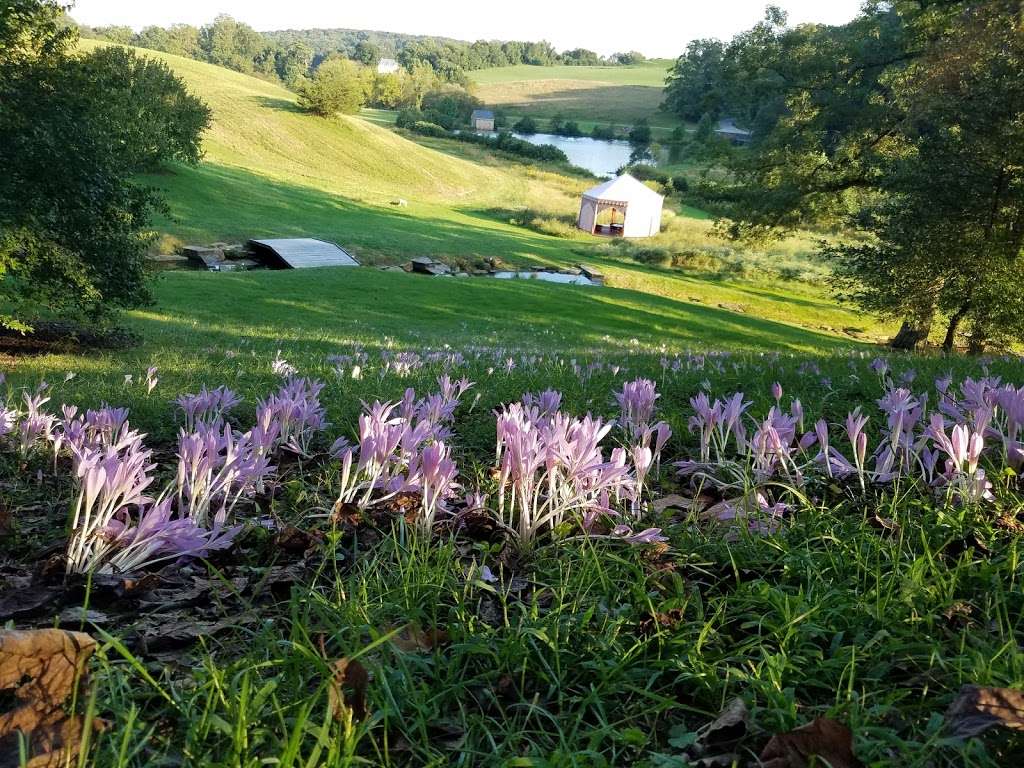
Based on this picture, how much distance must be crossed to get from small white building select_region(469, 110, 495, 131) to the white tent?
225 ft

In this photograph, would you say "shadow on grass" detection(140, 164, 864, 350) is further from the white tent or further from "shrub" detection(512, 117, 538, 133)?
"shrub" detection(512, 117, 538, 133)

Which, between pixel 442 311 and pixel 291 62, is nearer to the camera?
pixel 442 311

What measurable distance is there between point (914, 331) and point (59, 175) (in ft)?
79.9

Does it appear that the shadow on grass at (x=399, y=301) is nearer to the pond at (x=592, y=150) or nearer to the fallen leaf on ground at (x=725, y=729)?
the fallen leaf on ground at (x=725, y=729)

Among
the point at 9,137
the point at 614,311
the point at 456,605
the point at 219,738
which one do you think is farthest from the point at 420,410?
the point at 614,311

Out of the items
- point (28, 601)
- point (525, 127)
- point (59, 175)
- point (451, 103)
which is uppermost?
point (451, 103)

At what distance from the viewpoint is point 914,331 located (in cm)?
2506

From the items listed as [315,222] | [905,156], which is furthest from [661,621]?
[315,222]

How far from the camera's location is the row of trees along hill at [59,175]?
41.3 feet

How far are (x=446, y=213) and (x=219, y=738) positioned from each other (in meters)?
61.2

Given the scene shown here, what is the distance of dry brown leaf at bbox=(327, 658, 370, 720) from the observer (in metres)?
1.29

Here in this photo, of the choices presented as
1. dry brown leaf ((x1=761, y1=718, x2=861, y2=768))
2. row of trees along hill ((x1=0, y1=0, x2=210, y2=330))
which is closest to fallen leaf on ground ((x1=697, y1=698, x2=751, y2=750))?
dry brown leaf ((x1=761, y1=718, x2=861, y2=768))

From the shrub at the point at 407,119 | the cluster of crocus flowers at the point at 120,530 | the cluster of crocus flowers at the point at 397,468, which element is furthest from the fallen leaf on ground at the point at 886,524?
the shrub at the point at 407,119

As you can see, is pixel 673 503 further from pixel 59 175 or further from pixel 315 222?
pixel 315 222
